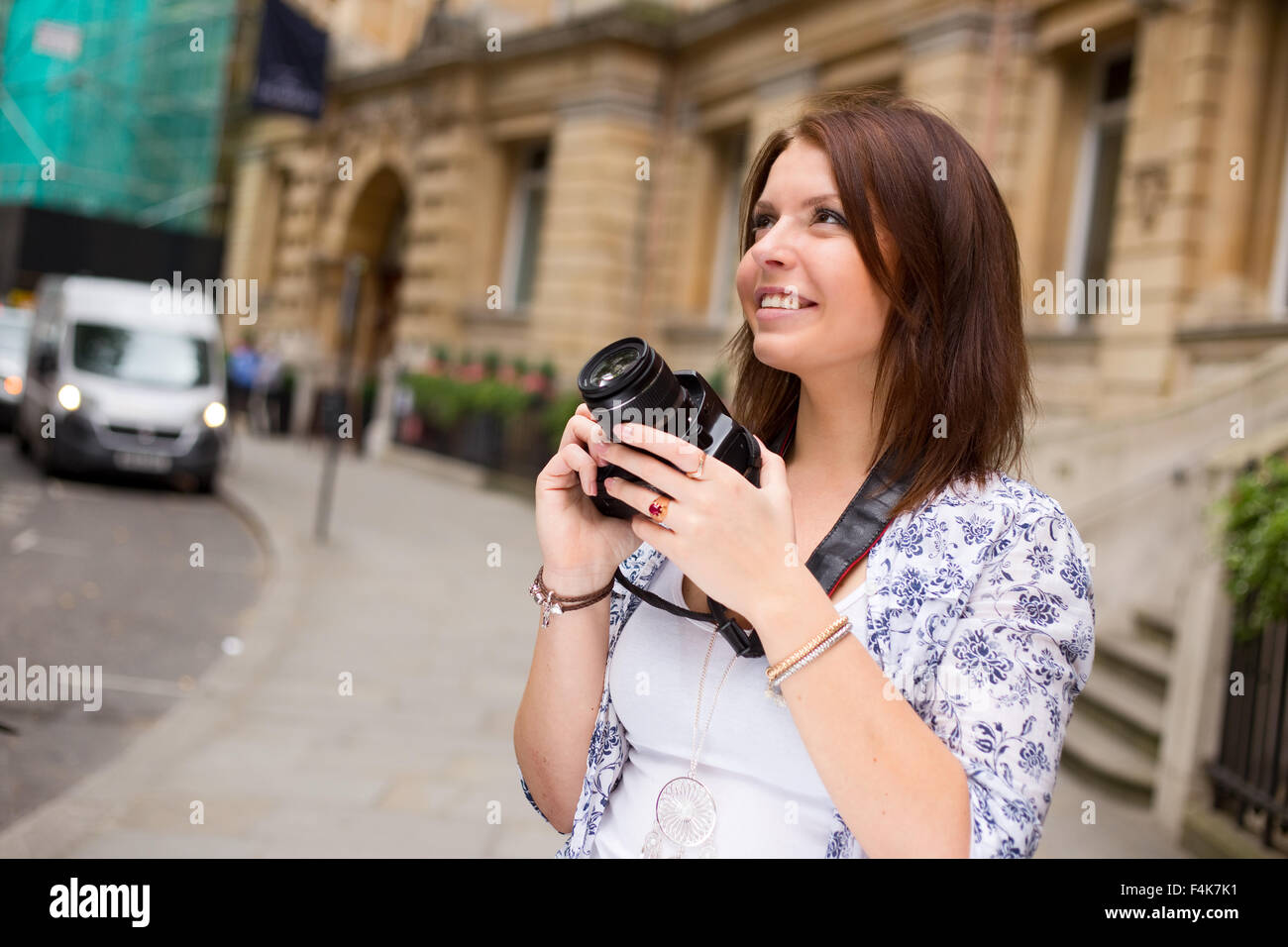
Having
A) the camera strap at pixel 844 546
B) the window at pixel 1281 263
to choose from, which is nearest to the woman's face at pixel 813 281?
the camera strap at pixel 844 546

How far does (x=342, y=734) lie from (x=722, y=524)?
16.9 ft

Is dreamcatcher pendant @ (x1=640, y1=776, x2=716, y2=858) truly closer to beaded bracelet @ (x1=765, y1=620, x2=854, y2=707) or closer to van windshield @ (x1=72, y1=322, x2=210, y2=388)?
beaded bracelet @ (x1=765, y1=620, x2=854, y2=707)

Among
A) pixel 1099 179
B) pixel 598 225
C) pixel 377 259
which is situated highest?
pixel 1099 179

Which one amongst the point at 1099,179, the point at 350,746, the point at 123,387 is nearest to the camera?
the point at 350,746

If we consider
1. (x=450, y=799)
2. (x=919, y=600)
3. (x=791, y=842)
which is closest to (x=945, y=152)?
(x=919, y=600)

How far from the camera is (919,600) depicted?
1.51 meters

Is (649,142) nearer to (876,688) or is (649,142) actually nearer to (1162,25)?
(1162,25)

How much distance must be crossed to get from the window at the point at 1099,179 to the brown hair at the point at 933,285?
11.5 meters

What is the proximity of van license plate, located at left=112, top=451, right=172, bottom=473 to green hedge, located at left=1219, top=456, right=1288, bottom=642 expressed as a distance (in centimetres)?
1096

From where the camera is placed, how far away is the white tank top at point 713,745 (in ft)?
Answer: 5.08

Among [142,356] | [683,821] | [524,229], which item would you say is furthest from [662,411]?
[524,229]

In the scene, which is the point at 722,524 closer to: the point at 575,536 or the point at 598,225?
the point at 575,536

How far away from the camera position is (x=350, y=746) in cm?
593
